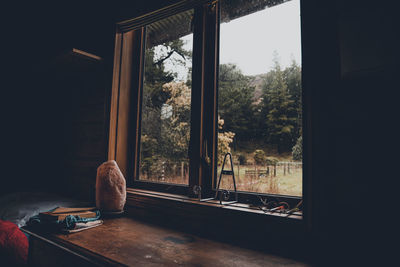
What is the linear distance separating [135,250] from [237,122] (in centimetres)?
95

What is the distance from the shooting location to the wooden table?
43.4 inches

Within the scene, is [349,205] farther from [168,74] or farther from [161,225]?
[168,74]

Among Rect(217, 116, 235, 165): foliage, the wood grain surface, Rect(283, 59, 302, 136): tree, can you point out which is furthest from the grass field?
the wood grain surface

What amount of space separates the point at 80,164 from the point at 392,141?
93.6 inches

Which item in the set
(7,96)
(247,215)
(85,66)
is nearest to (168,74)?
(85,66)

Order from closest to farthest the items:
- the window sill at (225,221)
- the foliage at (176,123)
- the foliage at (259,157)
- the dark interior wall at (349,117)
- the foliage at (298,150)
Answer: the dark interior wall at (349,117) < the window sill at (225,221) < the foliage at (298,150) < the foliage at (259,157) < the foliage at (176,123)

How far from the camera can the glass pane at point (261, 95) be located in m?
1.44

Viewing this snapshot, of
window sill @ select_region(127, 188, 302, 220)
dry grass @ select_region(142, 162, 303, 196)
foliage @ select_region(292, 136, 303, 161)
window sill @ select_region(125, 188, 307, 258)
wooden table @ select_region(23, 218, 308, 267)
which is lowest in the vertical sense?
wooden table @ select_region(23, 218, 308, 267)

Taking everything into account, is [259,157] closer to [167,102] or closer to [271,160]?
[271,160]

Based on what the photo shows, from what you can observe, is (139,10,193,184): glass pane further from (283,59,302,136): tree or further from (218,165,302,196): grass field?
(283,59,302,136): tree

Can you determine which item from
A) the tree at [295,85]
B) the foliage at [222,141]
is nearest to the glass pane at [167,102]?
the foliage at [222,141]

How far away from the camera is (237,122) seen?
1664 mm

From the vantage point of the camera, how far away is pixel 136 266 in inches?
40.8

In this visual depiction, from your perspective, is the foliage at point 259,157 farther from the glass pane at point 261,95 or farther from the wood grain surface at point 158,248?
the wood grain surface at point 158,248
